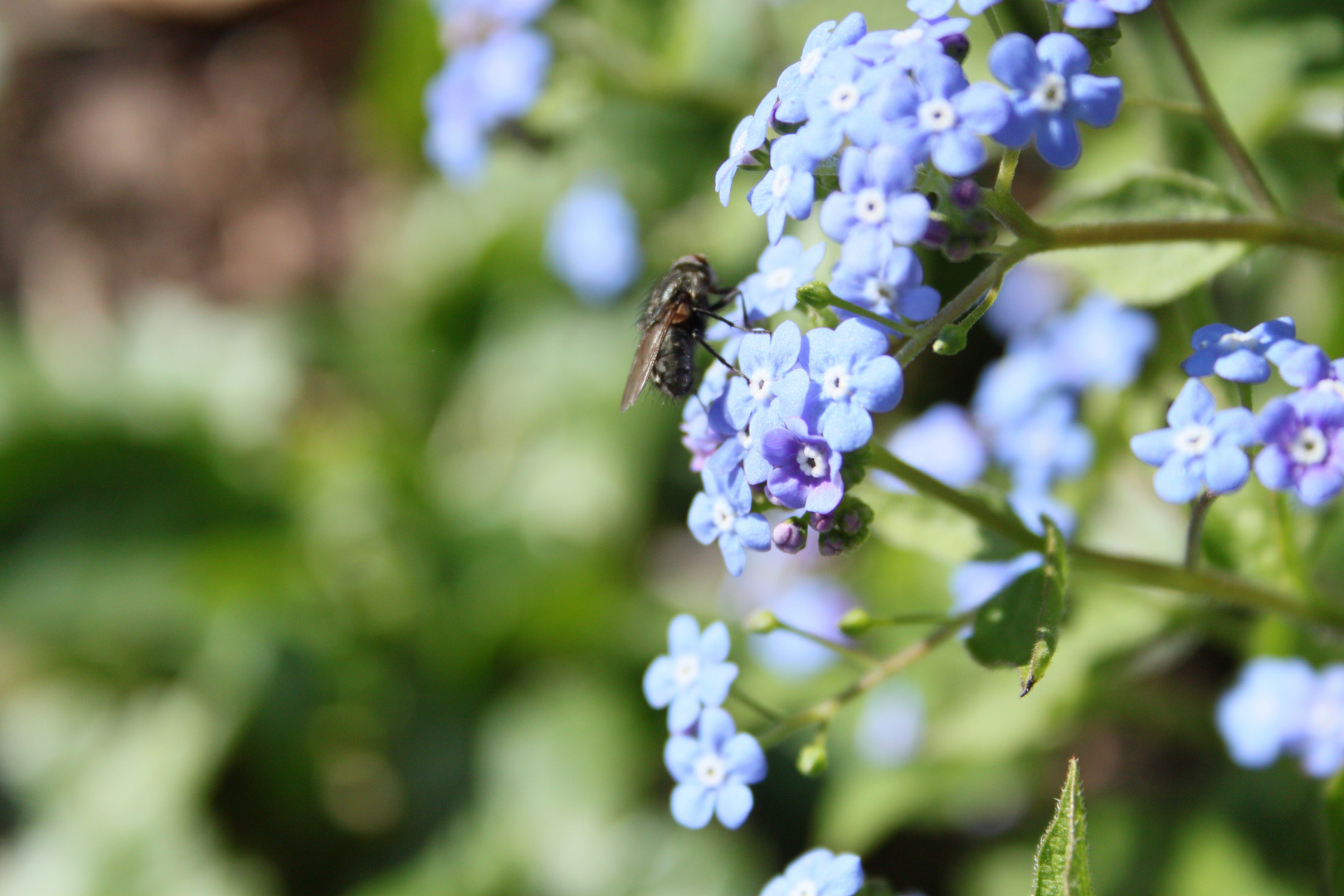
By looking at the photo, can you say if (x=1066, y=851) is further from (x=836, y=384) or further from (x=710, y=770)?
(x=836, y=384)

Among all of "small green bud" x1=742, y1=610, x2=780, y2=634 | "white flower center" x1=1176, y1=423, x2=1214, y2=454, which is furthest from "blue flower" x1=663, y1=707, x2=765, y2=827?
"white flower center" x1=1176, y1=423, x2=1214, y2=454

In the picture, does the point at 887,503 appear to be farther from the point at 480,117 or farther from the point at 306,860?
the point at 306,860

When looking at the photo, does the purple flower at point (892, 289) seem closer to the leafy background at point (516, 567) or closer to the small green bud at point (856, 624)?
the small green bud at point (856, 624)

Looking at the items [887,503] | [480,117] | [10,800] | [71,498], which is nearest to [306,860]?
[10,800]

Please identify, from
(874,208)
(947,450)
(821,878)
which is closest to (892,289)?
(874,208)

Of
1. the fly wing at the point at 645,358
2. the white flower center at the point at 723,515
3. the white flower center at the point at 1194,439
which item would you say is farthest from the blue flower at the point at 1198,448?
the fly wing at the point at 645,358

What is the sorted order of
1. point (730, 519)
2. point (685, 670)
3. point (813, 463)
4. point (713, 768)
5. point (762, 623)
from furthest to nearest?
point (762, 623) → point (685, 670) → point (713, 768) → point (730, 519) → point (813, 463)
